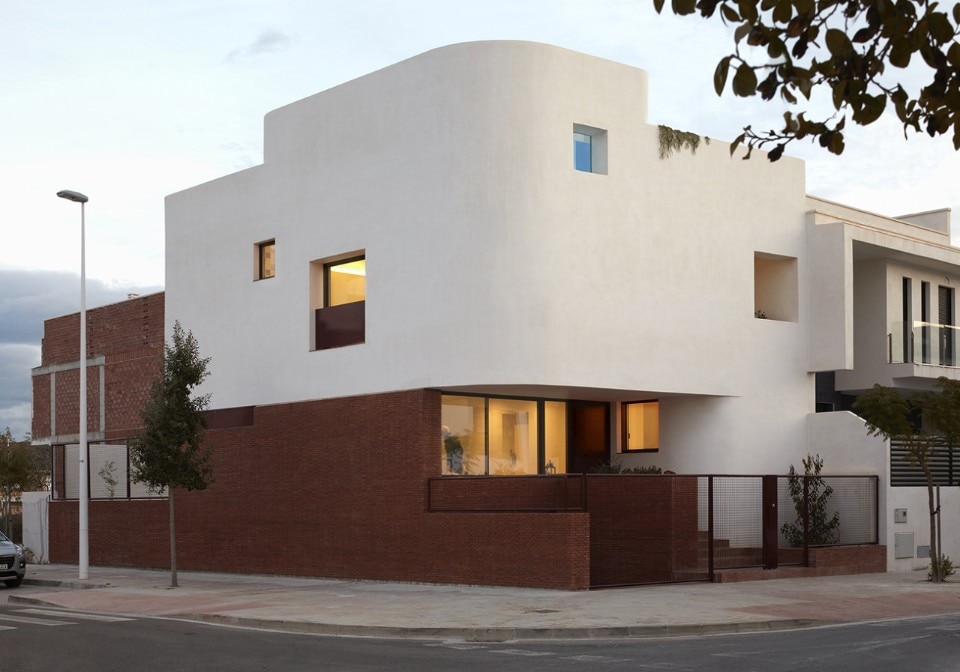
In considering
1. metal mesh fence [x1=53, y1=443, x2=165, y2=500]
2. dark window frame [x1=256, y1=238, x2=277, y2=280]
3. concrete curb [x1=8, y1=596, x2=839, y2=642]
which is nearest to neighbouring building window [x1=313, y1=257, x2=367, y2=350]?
dark window frame [x1=256, y1=238, x2=277, y2=280]

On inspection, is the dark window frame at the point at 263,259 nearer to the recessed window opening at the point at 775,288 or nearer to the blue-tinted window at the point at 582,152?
the blue-tinted window at the point at 582,152

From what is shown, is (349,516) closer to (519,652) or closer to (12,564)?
(12,564)

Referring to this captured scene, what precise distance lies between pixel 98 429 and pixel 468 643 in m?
31.4

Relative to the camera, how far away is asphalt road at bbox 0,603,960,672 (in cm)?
1338

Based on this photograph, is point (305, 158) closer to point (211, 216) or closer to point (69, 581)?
point (211, 216)

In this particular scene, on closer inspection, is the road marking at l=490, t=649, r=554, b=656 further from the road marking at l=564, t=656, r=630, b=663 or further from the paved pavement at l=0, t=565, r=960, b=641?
the paved pavement at l=0, t=565, r=960, b=641

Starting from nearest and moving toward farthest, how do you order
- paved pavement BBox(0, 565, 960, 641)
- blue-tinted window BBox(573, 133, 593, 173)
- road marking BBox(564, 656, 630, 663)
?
road marking BBox(564, 656, 630, 663)
paved pavement BBox(0, 565, 960, 641)
blue-tinted window BBox(573, 133, 593, 173)

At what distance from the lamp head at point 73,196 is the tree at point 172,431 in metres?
4.39

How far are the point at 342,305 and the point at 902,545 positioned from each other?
13.7 meters

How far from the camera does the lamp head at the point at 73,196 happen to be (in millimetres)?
27344

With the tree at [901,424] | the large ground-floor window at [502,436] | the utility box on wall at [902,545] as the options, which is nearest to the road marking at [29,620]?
the large ground-floor window at [502,436]

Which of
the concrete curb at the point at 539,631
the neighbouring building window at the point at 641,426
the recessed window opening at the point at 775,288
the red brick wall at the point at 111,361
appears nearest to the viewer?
the concrete curb at the point at 539,631

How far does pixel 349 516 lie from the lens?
26.6 m

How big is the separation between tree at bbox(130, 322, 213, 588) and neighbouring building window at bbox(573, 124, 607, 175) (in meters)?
9.28
